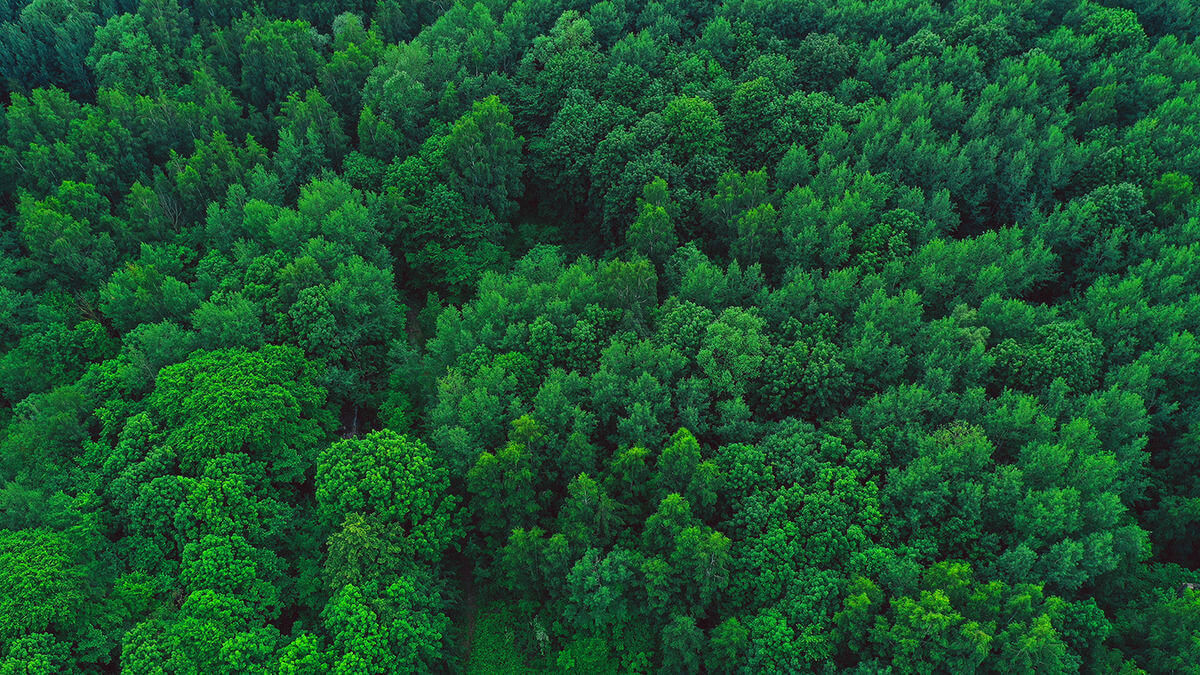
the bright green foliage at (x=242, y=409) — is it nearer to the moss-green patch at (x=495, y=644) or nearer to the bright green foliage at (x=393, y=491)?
the bright green foliage at (x=393, y=491)

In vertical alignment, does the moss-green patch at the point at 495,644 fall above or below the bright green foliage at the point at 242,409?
below

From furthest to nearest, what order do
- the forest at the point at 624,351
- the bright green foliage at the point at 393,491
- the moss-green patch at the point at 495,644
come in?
the moss-green patch at the point at 495,644 < the bright green foliage at the point at 393,491 < the forest at the point at 624,351

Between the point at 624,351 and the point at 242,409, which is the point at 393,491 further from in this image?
the point at 624,351

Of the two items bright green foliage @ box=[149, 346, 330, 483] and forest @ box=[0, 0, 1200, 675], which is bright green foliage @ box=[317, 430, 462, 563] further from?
bright green foliage @ box=[149, 346, 330, 483]

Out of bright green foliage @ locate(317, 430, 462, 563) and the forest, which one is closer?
the forest

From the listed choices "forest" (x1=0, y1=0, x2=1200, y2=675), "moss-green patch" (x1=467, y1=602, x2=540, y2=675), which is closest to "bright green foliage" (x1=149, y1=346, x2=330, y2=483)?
"forest" (x1=0, y1=0, x2=1200, y2=675)

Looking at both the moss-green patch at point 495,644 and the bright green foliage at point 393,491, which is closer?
the bright green foliage at point 393,491

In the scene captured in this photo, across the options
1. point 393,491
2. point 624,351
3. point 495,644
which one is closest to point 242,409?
point 393,491

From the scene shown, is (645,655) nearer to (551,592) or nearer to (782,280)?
(551,592)

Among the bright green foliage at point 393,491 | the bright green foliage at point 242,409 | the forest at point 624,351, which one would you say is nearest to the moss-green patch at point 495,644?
the forest at point 624,351
